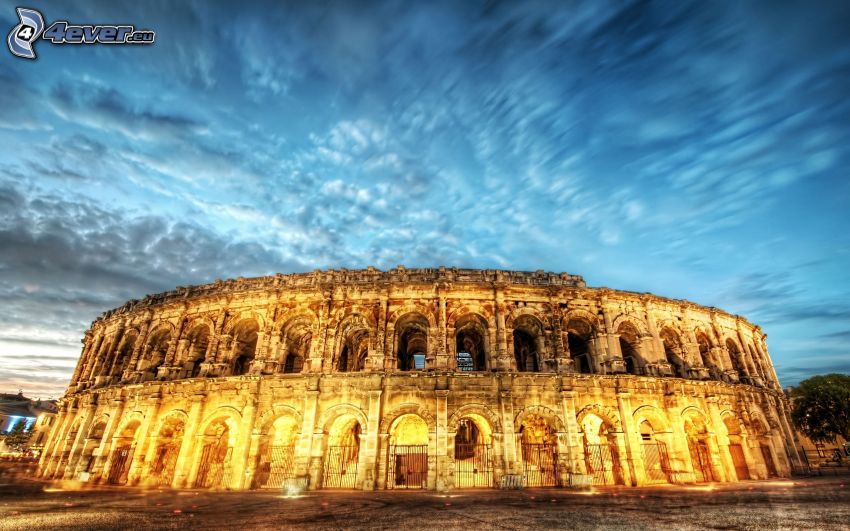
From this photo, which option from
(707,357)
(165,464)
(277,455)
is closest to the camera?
(277,455)

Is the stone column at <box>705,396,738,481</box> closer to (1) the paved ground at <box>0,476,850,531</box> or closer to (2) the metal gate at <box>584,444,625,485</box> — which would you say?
(1) the paved ground at <box>0,476,850,531</box>

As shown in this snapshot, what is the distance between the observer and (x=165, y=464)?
62.0 feet

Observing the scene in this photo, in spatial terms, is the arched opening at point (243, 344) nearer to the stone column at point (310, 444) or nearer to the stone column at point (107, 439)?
the stone column at point (310, 444)

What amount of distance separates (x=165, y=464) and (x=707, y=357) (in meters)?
31.8

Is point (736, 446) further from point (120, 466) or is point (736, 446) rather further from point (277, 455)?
point (120, 466)

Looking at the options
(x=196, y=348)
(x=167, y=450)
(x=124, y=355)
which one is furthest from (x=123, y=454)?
(x=124, y=355)

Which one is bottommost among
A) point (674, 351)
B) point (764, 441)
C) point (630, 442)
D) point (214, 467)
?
point (214, 467)

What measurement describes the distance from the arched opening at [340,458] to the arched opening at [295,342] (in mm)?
3878

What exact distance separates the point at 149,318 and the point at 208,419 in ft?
29.1

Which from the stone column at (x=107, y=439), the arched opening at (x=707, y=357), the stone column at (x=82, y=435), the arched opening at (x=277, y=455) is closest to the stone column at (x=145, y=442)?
the stone column at (x=107, y=439)

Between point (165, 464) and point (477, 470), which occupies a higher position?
point (477, 470)

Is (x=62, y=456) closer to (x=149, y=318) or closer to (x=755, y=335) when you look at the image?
(x=149, y=318)

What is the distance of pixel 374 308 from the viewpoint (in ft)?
62.7

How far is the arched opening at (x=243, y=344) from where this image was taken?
20.4 meters
